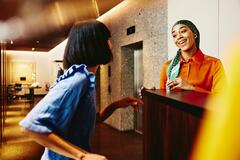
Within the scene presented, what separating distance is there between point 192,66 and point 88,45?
52.8 inches

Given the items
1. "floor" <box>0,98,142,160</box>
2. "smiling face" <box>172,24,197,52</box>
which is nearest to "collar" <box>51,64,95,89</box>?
"smiling face" <box>172,24,197,52</box>

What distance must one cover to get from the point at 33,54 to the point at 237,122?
18.9 meters

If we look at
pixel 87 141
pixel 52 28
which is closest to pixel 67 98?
pixel 87 141

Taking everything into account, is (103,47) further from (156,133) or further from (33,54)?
(33,54)

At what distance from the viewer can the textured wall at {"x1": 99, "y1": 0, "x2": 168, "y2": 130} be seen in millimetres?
4406

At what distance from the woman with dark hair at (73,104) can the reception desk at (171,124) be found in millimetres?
Answer: 335

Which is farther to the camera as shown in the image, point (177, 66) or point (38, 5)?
point (38, 5)

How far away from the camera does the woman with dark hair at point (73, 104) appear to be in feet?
3.06

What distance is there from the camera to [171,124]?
110 centimetres

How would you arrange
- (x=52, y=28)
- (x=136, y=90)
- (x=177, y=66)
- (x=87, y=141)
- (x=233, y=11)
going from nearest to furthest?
(x=87, y=141) < (x=177, y=66) < (x=233, y=11) < (x=136, y=90) < (x=52, y=28)

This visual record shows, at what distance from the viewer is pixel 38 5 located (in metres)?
5.87

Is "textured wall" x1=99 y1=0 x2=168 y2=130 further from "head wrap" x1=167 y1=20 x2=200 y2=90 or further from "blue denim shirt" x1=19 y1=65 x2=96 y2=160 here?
"blue denim shirt" x1=19 y1=65 x2=96 y2=160

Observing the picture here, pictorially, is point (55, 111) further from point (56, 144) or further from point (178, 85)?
point (178, 85)

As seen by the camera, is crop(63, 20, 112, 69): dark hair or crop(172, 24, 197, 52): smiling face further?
crop(172, 24, 197, 52): smiling face
